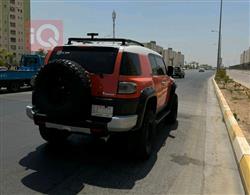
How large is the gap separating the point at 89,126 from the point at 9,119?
194 inches

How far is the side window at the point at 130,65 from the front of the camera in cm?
554

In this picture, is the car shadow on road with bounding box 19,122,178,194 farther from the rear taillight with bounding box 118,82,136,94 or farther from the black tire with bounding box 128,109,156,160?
the rear taillight with bounding box 118,82,136,94

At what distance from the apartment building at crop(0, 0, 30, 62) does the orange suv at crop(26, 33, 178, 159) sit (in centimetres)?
12027

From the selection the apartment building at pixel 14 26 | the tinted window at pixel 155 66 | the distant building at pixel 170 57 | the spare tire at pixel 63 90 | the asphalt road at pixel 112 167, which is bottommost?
the asphalt road at pixel 112 167

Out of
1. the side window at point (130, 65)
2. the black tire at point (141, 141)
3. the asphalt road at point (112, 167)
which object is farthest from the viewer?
the black tire at point (141, 141)

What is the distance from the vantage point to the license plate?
5.36 m

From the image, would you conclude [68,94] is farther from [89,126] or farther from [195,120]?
[195,120]

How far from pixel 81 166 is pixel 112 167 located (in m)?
0.49

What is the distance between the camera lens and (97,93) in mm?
5434

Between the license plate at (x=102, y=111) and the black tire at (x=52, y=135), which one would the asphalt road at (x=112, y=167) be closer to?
the black tire at (x=52, y=135)

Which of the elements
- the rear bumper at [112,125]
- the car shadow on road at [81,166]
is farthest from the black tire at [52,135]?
the rear bumper at [112,125]

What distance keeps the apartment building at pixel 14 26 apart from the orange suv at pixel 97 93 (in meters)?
120

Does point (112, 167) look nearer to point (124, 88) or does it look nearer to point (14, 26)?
point (124, 88)

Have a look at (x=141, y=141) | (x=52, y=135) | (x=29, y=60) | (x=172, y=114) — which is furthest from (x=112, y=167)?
(x=29, y=60)
